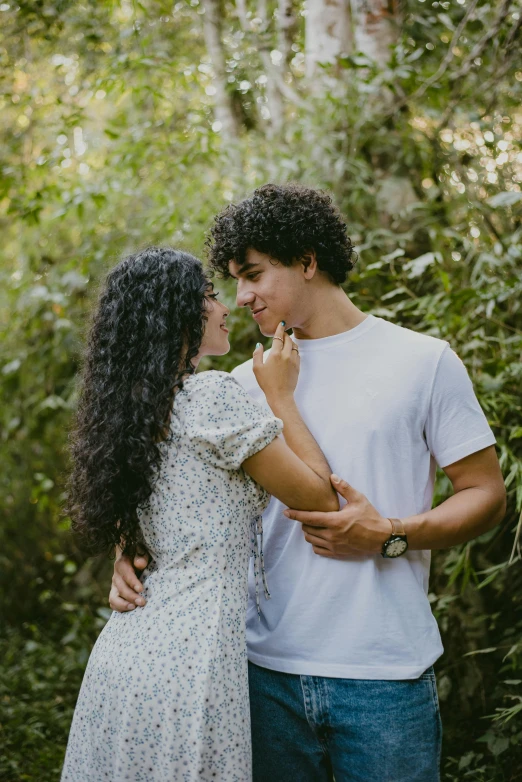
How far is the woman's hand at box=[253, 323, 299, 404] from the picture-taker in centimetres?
154

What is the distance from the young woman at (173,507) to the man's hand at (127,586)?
0.02 meters

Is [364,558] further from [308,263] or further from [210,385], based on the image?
[308,263]

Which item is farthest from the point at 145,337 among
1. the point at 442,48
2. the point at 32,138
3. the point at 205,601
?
the point at 32,138

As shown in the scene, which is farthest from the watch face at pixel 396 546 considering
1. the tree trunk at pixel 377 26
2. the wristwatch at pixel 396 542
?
the tree trunk at pixel 377 26

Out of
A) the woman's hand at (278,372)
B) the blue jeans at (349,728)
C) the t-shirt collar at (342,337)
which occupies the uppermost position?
the woman's hand at (278,372)

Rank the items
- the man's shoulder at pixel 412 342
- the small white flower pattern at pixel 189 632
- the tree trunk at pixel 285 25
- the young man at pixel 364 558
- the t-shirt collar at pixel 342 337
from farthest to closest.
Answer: the tree trunk at pixel 285 25
the t-shirt collar at pixel 342 337
the man's shoulder at pixel 412 342
the young man at pixel 364 558
the small white flower pattern at pixel 189 632

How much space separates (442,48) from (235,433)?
3.29 m

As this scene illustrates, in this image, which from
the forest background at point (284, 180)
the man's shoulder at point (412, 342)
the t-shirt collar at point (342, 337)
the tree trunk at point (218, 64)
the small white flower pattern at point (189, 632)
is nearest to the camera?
the small white flower pattern at point (189, 632)

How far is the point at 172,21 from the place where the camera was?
4727 mm

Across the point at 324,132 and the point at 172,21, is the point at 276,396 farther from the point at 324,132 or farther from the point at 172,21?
the point at 172,21

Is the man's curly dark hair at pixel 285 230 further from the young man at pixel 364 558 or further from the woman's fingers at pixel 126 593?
the woman's fingers at pixel 126 593

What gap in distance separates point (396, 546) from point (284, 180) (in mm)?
1910

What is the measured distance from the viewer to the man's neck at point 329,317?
168cm

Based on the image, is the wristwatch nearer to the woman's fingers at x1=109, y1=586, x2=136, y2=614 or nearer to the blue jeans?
the blue jeans
